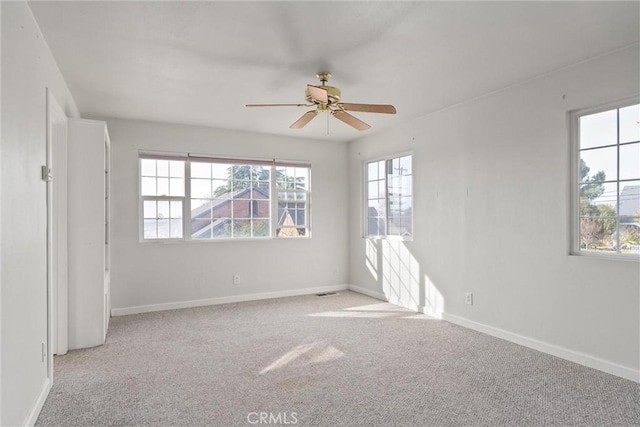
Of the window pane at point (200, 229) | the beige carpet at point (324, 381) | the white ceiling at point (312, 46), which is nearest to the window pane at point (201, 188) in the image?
the window pane at point (200, 229)

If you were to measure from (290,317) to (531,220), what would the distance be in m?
2.82

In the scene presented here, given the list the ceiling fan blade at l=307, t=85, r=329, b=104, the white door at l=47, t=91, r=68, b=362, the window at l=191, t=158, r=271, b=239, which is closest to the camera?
the ceiling fan blade at l=307, t=85, r=329, b=104

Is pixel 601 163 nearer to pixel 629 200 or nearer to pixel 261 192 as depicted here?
pixel 629 200

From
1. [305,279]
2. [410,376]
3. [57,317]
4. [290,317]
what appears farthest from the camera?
[305,279]

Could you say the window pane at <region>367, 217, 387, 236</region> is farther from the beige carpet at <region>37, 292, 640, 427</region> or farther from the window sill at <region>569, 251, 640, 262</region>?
the window sill at <region>569, 251, 640, 262</region>

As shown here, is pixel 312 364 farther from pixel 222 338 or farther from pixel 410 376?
pixel 222 338

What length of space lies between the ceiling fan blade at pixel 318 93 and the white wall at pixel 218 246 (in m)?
2.78

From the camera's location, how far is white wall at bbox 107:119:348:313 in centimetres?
479

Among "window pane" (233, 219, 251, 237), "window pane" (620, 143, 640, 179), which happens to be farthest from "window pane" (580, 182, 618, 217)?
"window pane" (233, 219, 251, 237)

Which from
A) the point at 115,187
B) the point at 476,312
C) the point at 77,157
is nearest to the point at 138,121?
the point at 115,187

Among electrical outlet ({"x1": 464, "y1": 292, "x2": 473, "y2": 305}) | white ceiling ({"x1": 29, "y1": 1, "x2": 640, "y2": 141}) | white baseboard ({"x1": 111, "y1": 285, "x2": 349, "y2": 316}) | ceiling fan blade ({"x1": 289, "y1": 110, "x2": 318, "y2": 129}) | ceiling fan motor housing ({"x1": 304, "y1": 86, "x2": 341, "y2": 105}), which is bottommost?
white baseboard ({"x1": 111, "y1": 285, "x2": 349, "y2": 316})

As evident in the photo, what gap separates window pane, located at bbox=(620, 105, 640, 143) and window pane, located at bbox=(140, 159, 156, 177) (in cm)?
502

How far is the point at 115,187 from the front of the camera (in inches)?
187

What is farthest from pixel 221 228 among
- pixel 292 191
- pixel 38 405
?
pixel 38 405
